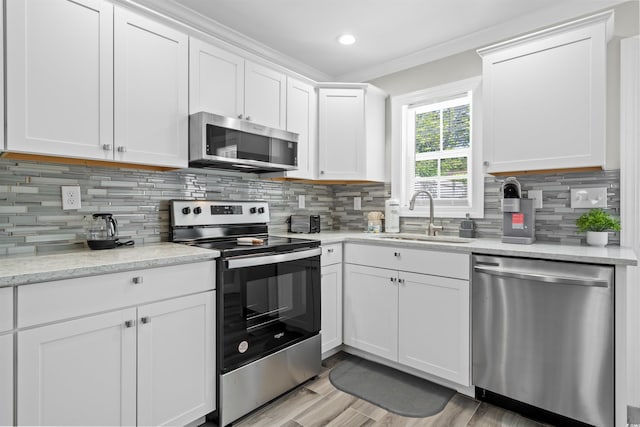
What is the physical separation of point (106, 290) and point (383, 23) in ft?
7.98

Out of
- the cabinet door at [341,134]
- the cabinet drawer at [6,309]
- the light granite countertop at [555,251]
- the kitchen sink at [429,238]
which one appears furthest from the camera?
the cabinet door at [341,134]

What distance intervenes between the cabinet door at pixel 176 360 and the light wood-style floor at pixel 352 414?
33cm

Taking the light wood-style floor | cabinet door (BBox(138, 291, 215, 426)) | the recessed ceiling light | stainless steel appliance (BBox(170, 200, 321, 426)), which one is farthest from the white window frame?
cabinet door (BBox(138, 291, 215, 426))

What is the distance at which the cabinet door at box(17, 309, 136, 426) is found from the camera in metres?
1.25

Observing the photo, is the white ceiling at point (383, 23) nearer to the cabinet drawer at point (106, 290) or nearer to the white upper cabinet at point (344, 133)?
the white upper cabinet at point (344, 133)

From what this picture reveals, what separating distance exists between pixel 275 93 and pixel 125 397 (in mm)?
2126

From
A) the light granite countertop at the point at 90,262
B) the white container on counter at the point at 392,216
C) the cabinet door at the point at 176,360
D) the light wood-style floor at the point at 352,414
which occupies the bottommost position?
the light wood-style floor at the point at 352,414

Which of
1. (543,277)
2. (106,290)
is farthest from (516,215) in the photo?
(106,290)

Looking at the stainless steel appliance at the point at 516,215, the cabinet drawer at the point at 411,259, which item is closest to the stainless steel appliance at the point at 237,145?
the cabinet drawer at the point at 411,259

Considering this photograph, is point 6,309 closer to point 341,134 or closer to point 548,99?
point 341,134

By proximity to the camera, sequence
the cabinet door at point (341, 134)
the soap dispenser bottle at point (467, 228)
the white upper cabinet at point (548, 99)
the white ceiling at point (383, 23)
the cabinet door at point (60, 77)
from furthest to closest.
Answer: the cabinet door at point (341, 134) → the soap dispenser bottle at point (467, 228) → the white ceiling at point (383, 23) → the white upper cabinet at point (548, 99) → the cabinet door at point (60, 77)

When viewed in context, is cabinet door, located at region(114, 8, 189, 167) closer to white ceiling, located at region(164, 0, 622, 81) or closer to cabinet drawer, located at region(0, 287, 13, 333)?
white ceiling, located at region(164, 0, 622, 81)

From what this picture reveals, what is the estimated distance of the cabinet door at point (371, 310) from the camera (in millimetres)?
2396

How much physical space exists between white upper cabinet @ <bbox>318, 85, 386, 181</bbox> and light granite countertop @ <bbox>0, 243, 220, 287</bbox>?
1517mm
